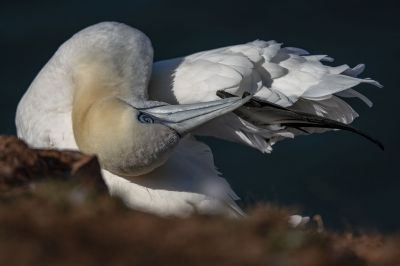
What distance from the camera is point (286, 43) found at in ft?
42.3

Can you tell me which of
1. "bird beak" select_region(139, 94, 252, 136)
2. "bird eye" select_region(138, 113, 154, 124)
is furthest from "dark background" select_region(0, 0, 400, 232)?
"bird eye" select_region(138, 113, 154, 124)

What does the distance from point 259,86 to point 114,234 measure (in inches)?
161

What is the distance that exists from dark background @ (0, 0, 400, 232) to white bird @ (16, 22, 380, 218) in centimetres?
273

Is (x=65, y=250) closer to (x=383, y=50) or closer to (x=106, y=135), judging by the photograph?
(x=106, y=135)

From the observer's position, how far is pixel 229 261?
4023 millimetres

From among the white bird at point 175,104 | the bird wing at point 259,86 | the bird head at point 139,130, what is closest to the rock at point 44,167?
the bird head at point 139,130

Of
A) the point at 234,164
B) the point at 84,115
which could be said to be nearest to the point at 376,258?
the point at 84,115

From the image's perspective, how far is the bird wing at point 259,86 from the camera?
795 centimetres

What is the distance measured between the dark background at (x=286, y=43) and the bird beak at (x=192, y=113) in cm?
389

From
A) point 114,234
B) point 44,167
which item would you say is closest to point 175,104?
point 44,167

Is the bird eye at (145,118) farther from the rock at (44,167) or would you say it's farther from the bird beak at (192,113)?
the rock at (44,167)

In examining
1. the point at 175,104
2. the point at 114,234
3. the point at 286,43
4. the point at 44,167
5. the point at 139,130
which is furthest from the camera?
the point at 286,43

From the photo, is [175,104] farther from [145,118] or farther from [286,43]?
[286,43]

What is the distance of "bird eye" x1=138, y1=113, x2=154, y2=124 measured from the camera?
22.8ft
